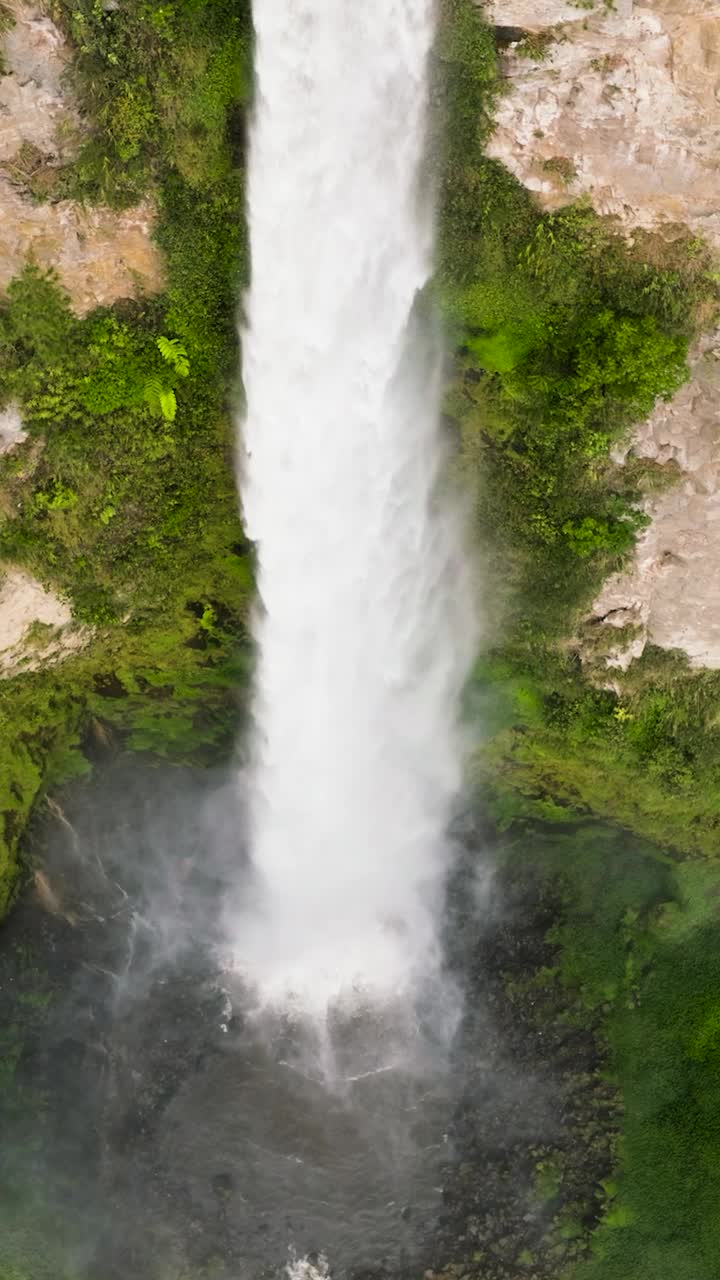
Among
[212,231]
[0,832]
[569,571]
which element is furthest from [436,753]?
[212,231]

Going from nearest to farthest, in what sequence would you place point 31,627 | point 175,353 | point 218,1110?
point 175,353
point 218,1110
point 31,627

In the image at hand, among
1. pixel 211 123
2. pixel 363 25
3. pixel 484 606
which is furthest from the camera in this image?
pixel 484 606

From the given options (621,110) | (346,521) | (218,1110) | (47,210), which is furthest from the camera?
(218,1110)

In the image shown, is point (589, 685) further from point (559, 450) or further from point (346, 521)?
point (346, 521)

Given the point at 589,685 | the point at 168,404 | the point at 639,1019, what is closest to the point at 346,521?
the point at 168,404

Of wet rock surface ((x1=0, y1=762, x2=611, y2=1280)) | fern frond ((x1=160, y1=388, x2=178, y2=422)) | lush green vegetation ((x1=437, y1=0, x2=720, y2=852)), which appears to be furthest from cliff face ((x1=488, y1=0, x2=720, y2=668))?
wet rock surface ((x1=0, y1=762, x2=611, y2=1280))

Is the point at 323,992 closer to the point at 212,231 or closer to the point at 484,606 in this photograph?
the point at 484,606
